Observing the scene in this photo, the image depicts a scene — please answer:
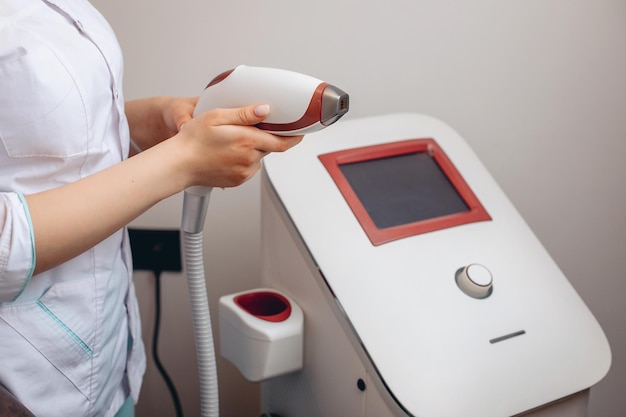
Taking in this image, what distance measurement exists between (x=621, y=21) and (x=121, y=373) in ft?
3.89

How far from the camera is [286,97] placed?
772 mm

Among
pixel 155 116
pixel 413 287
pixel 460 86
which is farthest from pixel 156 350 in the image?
→ pixel 460 86

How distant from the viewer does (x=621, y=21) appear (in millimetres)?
1403

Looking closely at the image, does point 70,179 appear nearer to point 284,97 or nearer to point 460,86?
point 284,97

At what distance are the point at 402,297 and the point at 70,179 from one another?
0.45 metres

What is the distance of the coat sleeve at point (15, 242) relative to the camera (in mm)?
651

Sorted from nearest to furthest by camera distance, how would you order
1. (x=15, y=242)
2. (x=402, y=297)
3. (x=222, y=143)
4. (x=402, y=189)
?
(x=15, y=242) < (x=222, y=143) < (x=402, y=297) < (x=402, y=189)

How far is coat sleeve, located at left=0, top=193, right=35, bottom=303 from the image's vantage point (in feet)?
2.14

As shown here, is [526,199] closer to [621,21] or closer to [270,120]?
[621,21]

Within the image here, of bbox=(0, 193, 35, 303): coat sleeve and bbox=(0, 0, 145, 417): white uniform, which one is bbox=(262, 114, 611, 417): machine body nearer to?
bbox=(0, 0, 145, 417): white uniform

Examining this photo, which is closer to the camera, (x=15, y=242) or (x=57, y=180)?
(x=15, y=242)

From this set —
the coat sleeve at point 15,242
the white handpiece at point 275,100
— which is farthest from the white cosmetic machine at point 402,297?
the coat sleeve at point 15,242

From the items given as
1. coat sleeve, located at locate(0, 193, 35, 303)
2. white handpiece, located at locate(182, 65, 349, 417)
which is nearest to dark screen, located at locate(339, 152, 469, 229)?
white handpiece, located at locate(182, 65, 349, 417)

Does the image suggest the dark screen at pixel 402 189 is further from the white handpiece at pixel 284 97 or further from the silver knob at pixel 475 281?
the white handpiece at pixel 284 97
